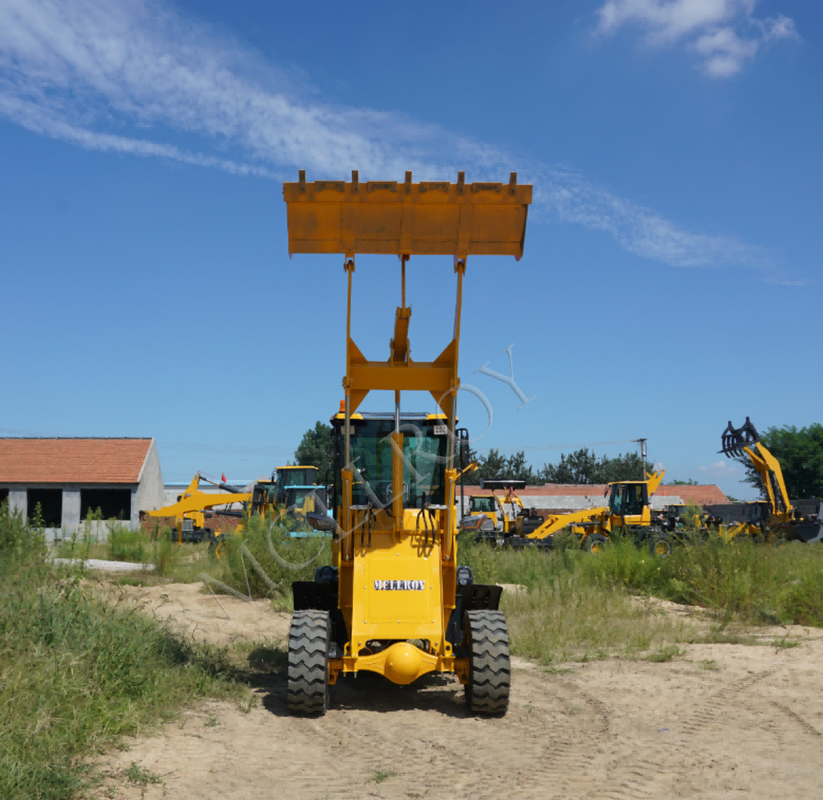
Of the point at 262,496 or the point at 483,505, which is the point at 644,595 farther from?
the point at 483,505

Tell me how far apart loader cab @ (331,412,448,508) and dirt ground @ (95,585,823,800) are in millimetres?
2092

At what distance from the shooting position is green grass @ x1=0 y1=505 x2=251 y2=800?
4905 mm

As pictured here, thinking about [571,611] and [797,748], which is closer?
[797,748]

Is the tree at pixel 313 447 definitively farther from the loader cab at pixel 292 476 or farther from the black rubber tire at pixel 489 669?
the black rubber tire at pixel 489 669

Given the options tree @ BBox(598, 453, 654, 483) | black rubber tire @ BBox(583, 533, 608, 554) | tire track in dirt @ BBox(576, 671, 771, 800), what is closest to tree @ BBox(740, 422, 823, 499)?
tree @ BBox(598, 453, 654, 483)

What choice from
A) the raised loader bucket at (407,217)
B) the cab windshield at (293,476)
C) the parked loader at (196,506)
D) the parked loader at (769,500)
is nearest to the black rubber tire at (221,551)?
the cab windshield at (293,476)

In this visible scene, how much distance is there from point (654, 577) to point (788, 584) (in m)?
2.39

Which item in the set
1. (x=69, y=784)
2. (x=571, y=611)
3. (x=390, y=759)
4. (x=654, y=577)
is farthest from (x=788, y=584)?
(x=69, y=784)

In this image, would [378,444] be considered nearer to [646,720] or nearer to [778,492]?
[646,720]

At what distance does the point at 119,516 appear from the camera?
112 ft

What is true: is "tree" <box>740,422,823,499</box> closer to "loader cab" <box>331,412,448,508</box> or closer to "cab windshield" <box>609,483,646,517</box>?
"cab windshield" <box>609,483,646,517</box>

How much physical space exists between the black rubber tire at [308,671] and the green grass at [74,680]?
82cm

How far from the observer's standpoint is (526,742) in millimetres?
6316

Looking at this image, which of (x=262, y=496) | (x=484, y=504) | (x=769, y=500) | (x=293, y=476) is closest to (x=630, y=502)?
(x=769, y=500)
